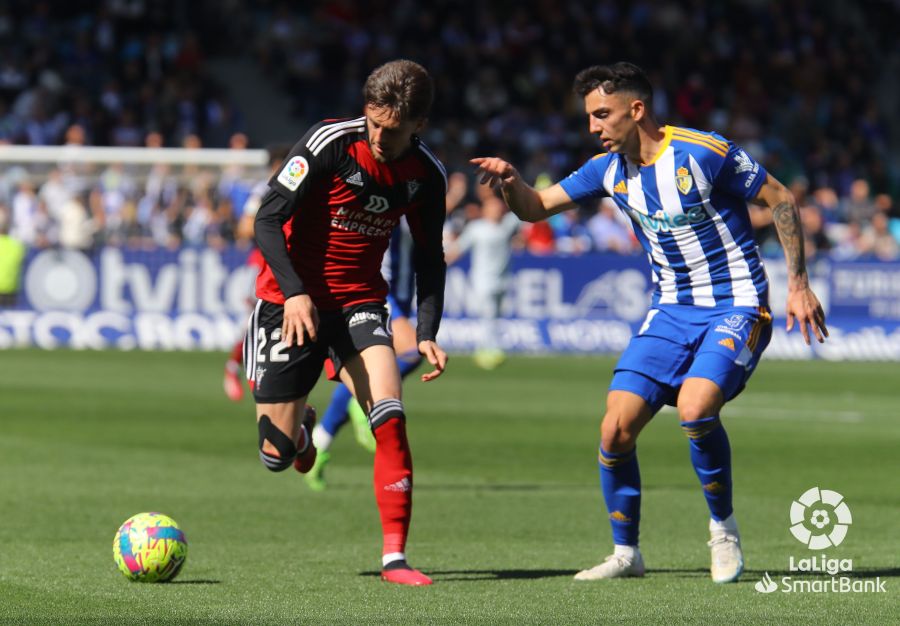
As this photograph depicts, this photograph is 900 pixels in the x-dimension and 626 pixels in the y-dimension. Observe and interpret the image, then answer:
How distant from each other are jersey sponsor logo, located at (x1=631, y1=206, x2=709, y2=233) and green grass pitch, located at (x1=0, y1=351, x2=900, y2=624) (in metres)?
1.58

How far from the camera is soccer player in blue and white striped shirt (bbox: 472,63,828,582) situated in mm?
7422

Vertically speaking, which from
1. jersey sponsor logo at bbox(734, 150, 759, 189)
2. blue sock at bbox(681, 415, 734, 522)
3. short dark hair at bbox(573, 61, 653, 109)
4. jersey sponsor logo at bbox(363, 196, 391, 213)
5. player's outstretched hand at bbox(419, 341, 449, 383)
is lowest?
blue sock at bbox(681, 415, 734, 522)

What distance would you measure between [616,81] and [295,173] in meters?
1.52

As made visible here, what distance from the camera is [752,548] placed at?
27.8 feet

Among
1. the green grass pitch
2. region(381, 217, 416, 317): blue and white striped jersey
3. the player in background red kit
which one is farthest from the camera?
the player in background red kit

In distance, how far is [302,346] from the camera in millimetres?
7598

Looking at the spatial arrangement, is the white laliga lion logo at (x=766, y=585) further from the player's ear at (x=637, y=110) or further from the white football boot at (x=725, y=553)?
the player's ear at (x=637, y=110)

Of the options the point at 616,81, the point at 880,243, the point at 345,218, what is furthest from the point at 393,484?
the point at 880,243

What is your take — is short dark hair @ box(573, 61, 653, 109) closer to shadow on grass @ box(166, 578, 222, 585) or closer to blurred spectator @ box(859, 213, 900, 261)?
shadow on grass @ box(166, 578, 222, 585)

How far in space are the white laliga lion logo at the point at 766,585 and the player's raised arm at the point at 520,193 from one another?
6.32 feet

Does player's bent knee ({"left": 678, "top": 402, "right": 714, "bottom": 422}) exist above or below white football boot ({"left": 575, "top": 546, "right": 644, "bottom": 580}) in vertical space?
above

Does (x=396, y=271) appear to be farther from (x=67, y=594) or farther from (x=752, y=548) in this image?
(x=67, y=594)

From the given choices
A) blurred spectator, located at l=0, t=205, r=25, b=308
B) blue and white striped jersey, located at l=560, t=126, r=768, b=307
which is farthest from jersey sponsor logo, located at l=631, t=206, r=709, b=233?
blurred spectator, located at l=0, t=205, r=25, b=308

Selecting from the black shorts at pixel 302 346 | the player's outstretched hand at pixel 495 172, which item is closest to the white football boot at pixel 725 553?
the black shorts at pixel 302 346
